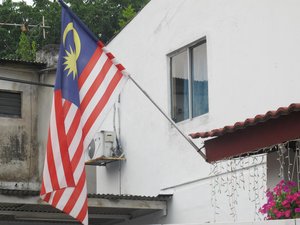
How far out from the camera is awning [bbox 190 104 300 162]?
9484 millimetres

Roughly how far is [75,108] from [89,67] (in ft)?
2.12

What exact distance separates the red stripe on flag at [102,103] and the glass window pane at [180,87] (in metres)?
3.88

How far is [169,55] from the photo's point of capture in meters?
16.2

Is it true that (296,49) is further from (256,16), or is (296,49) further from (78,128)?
(78,128)

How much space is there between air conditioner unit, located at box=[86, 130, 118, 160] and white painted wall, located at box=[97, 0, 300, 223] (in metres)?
0.25

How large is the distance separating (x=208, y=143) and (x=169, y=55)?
5.56 meters

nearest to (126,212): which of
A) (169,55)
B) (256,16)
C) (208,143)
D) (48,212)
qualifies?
(48,212)

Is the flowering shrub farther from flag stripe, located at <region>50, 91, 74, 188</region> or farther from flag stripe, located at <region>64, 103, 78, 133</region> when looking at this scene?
flag stripe, located at <region>64, 103, 78, 133</region>

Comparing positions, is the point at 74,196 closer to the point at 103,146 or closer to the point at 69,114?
the point at 69,114

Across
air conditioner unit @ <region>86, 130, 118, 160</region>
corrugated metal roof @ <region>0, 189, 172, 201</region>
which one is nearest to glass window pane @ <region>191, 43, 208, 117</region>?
corrugated metal roof @ <region>0, 189, 172, 201</region>

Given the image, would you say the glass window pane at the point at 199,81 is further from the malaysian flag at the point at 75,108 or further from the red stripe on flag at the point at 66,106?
the red stripe on flag at the point at 66,106

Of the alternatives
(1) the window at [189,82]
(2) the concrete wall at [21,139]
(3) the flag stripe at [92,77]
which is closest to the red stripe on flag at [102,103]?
(3) the flag stripe at [92,77]

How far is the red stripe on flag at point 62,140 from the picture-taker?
11117 millimetres

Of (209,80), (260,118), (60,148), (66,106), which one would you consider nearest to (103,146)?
(209,80)
